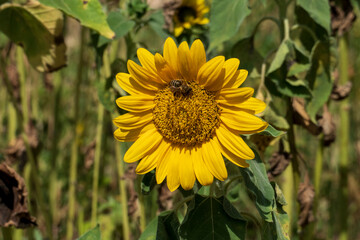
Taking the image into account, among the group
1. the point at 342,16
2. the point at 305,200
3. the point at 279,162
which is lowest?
the point at 305,200

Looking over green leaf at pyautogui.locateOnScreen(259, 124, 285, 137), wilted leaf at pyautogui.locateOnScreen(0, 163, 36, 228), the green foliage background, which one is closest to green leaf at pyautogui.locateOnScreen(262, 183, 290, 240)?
the green foliage background

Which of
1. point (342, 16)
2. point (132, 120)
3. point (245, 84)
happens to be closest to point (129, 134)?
point (132, 120)

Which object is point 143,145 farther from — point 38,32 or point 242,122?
point 38,32

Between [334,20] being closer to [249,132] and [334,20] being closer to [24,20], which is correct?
[249,132]

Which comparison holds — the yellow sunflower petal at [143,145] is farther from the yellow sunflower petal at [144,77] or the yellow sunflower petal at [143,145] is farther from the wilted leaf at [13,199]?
the wilted leaf at [13,199]

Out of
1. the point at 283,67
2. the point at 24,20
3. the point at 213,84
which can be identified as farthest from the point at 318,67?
the point at 24,20

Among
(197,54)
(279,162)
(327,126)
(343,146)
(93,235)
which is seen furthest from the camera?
(343,146)
